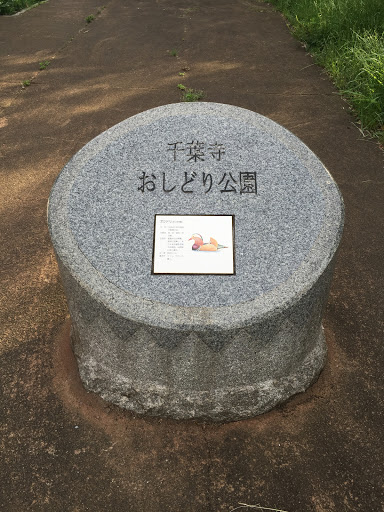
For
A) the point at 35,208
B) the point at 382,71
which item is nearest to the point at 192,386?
the point at 35,208

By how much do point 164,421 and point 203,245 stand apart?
1.07 m

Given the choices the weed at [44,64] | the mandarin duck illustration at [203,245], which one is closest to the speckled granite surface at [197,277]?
the mandarin duck illustration at [203,245]

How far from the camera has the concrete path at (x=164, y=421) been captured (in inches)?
93.8

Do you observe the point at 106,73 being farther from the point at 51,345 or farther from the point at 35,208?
the point at 51,345

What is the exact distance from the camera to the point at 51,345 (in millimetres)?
3102

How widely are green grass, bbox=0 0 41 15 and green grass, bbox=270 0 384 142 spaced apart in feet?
18.3

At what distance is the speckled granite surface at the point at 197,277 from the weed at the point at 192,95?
119 inches

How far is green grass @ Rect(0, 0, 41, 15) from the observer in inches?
357

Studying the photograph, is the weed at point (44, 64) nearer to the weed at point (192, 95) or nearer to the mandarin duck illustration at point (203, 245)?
the weed at point (192, 95)

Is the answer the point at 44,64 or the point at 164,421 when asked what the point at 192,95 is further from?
the point at 164,421

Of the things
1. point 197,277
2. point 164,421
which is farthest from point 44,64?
point 164,421

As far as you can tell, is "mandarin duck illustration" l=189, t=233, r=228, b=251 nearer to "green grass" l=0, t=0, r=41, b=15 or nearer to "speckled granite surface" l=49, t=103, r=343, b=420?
"speckled granite surface" l=49, t=103, r=343, b=420

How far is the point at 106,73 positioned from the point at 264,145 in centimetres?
463

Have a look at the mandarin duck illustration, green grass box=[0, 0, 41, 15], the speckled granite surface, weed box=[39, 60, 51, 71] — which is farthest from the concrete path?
green grass box=[0, 0, 41, 15]
